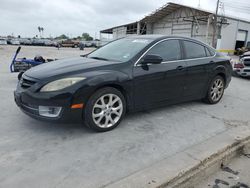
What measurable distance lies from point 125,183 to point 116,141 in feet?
3.10

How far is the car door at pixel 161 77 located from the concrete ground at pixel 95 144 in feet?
1.35

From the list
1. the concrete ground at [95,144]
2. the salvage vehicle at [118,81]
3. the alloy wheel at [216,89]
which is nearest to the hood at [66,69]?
the salvage vehicle at [118,81]

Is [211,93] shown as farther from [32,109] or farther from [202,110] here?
[32,109]

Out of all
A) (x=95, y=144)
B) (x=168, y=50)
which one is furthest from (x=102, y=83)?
(x=168, y=50)

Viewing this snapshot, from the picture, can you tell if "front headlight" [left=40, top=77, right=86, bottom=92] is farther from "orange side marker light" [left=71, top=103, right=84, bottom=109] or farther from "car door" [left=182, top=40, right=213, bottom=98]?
"car door" [left=182, top=40, right=213, bottom=98]

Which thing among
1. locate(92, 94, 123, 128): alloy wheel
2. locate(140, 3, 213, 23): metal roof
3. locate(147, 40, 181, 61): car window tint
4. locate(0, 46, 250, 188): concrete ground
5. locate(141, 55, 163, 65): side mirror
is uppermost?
locate(140, 3, 213, 23): metal roof

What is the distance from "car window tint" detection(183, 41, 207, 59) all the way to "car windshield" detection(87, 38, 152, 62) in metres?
0.91

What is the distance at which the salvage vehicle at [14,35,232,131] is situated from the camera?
2914mm

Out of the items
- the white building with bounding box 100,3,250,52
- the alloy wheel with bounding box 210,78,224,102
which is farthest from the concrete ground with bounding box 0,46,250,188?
the white building with bounding box 100,3,250,52

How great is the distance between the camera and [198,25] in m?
29.6

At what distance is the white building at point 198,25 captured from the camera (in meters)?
27.4

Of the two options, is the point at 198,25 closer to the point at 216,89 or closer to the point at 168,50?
the point at 216,89

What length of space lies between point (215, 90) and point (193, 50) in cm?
116

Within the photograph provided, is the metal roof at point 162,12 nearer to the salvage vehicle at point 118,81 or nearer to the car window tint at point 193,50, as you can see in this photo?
the car window tint at point 193,50
